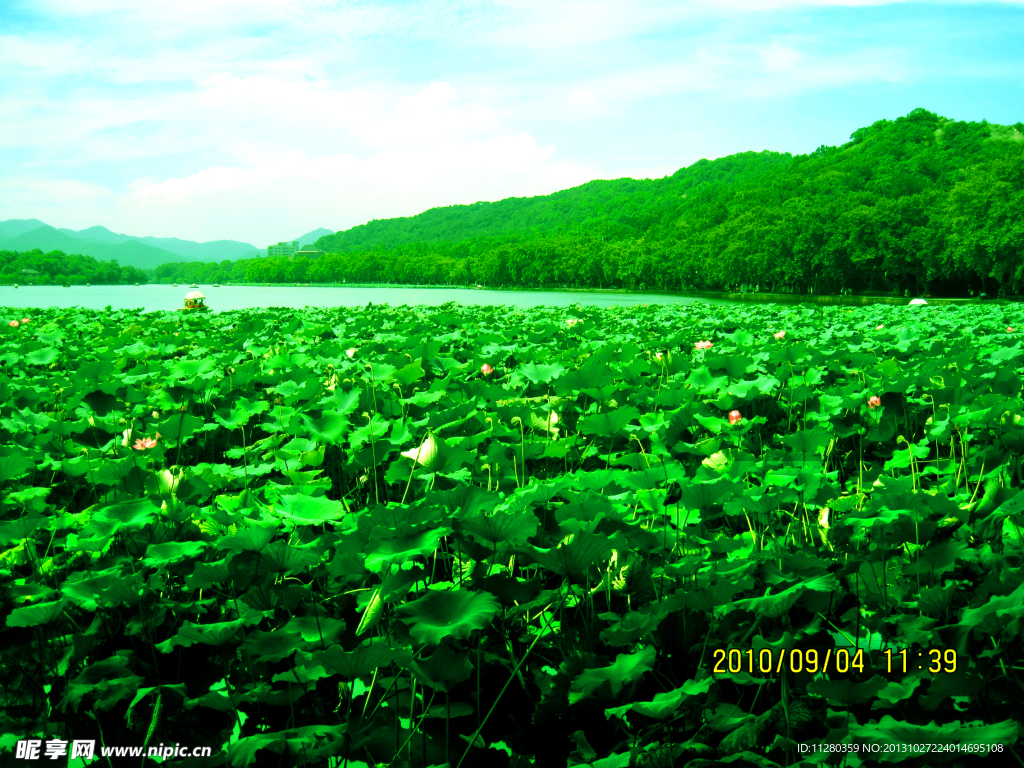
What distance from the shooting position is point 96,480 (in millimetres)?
2047

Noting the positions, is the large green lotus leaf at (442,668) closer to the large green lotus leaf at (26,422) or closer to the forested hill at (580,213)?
the large green lotus leaf at (26,422)

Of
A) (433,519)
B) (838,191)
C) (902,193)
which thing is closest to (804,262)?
(902,193)

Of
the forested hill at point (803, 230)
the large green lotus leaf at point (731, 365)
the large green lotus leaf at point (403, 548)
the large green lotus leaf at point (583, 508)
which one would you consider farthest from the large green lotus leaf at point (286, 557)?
the forested hill at point (803, 230)

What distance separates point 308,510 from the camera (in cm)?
150

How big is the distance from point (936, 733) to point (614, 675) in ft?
1.53

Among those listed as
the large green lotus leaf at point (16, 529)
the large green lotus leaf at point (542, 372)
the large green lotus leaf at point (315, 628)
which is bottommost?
the large green lotus leaf at point (315, 628)

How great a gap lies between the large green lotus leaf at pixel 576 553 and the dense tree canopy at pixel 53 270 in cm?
→ 9172

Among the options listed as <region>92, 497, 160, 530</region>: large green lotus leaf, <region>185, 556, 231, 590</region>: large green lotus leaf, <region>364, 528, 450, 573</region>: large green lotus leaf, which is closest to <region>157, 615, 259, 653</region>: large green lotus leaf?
<region>185, 556, 231, 590</region>: large green lotus leaf

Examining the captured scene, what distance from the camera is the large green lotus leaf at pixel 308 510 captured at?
1.45 m

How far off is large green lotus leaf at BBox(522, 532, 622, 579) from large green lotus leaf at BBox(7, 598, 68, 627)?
86 centimetres

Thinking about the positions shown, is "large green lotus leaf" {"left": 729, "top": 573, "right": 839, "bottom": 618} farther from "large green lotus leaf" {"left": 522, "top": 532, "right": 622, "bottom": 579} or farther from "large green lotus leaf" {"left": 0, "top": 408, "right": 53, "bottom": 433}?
"large green lotus leaf" {"left": 0, "top": 408, "right": 53, "bottom": 433}

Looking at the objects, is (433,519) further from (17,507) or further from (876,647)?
(17,507)

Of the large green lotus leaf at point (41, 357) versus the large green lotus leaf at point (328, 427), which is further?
the large green lotus leaf at point (41, 357)
